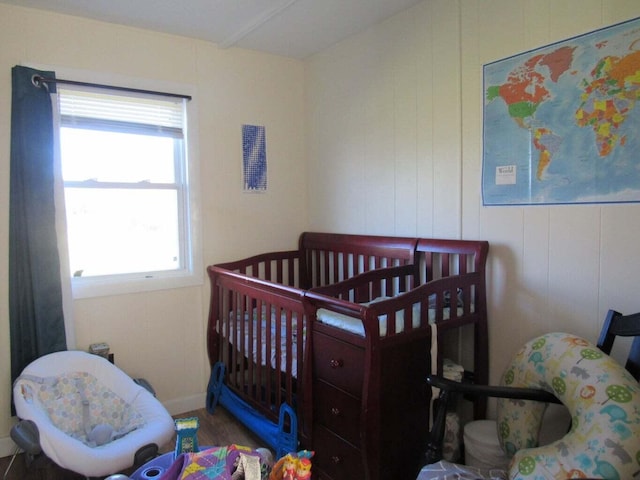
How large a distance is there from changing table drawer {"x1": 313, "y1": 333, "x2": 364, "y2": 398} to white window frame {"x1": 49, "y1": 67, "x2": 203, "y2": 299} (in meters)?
1.24

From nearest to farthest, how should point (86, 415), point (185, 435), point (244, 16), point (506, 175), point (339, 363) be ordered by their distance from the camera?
point (185, 435), point (339, 363), point (506, 175), point (86, 415), point (244, 16)

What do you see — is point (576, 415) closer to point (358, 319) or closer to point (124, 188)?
point (358, 319)

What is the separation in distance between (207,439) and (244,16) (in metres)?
2.37

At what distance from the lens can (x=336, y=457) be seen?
6.27 feet

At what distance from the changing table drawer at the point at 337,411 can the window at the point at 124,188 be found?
4.30ft

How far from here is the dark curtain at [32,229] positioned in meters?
2.29

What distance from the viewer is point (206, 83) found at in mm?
2865

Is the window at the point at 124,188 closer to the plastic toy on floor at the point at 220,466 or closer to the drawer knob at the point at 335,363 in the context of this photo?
the drawer knob at the point at 335,363

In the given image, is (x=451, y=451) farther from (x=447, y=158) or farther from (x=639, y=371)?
(x=447, y=158)

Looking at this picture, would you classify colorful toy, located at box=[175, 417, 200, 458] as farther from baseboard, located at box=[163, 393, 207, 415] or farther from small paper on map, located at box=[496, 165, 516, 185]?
small paper on map, located at box=[496, 165, 516, 185]

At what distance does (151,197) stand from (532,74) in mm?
2211

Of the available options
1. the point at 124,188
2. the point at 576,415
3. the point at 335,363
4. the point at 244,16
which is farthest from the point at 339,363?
the point at 244,16

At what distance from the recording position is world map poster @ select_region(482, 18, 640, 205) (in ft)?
5.18

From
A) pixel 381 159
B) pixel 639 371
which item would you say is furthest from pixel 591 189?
pixel 381 159
